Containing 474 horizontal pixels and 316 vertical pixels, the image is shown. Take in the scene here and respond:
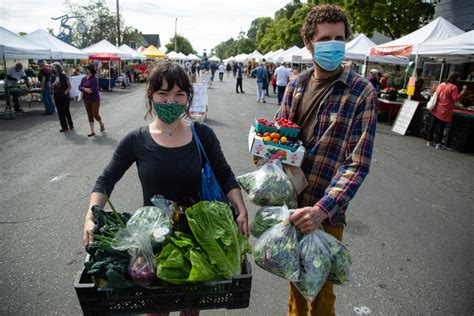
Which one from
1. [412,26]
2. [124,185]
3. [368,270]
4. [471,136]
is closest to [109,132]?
[124,185]

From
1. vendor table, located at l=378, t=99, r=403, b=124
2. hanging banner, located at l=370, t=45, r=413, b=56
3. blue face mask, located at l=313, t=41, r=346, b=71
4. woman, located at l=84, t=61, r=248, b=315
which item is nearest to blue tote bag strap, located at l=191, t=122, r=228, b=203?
woman, located at l=84, t=61, r=248, b=315

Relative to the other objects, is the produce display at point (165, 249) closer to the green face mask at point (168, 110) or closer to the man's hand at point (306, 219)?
the man's hand at point (306, 219)

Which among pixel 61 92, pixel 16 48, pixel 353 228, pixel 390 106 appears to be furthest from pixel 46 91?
pixel 390 106

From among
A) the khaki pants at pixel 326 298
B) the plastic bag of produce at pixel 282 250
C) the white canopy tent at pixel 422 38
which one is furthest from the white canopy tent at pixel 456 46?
the plastic bag of produce at pixel 282 250

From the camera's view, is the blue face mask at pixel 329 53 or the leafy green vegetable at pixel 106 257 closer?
the leafy green vegetable at pixel 106 257

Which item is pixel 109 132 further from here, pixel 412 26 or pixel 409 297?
pixel 412 26

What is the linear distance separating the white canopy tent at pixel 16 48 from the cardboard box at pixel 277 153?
1313cm

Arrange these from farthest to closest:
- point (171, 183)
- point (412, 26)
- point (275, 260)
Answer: point (412, 26) < point (171, 183) < point (275, 260)

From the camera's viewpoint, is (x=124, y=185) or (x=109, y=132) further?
(x=109, y=132)

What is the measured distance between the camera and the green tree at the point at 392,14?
19156mm

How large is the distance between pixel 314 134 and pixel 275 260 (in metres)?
0.79

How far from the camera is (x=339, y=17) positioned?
1.87 m

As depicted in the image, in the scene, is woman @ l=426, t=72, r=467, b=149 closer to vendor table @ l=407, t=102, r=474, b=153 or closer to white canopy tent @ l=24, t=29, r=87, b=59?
vendor table @ l=407, t=102, r=474, b=153

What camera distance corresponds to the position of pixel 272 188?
1.79 m
